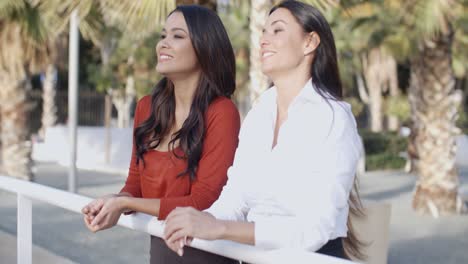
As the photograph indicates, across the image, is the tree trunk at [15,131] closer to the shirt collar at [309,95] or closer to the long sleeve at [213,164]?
the long sleeve at [213,164]

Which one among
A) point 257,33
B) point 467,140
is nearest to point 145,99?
point 257,33

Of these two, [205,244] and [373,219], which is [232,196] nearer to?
[205,244]

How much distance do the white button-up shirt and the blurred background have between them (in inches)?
30.2

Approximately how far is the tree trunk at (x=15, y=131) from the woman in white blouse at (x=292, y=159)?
8925mm

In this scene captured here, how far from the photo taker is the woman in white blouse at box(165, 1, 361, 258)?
141 centimetres

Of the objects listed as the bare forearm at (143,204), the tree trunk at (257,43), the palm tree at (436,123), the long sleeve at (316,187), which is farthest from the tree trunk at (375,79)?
the long sleeve at (316,187)

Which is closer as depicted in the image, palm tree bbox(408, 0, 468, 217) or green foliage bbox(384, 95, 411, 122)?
palm tree bbox(408, 0, 468, 217)

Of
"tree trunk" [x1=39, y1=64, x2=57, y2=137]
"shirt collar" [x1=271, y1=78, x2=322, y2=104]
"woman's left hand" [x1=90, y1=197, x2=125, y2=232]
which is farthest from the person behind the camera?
"tree trunk" [x1=39, y1=64, x2=57, y2=137]

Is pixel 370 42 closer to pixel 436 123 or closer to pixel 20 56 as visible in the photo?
pixel 436 123

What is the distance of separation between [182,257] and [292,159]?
505mm

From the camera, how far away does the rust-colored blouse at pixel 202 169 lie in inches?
72.3

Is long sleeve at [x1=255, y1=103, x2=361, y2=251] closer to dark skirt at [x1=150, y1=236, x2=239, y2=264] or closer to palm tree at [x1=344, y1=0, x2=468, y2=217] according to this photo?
dark skirt at [x1=150, y1=236, x2=239, y2=264]

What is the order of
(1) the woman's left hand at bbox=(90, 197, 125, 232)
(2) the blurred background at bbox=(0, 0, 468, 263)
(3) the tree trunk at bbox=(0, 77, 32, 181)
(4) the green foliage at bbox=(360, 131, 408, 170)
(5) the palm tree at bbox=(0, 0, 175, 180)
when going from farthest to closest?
(4) the green foliage at bbox=(360, 131, 408, 170) → (3) the tree trunk at bbox=(0, 77, 32, 181) → (5) the palm tree at bbox=(0, 0, 175, 180) → (2) the blurred background at bbox=(0, 0, 468, 263) → (1) the woman's left hand at bbox=(90, 197, 125, 232)

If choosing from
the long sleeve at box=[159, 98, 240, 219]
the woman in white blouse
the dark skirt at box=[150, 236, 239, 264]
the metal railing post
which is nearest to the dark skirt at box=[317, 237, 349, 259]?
the woman in white blouse
